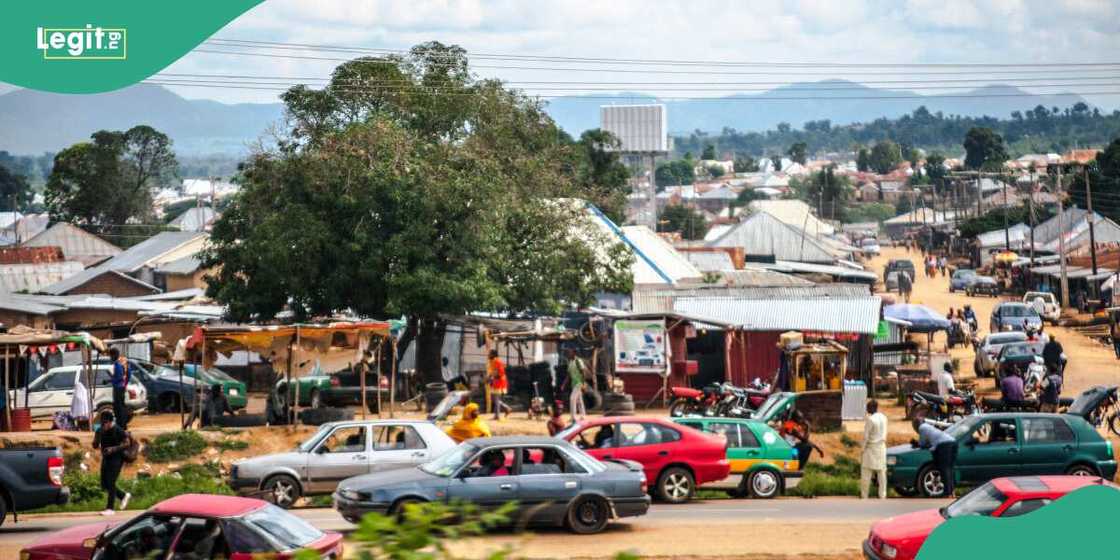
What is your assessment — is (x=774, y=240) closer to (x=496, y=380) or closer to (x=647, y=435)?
(x=496, y=380)

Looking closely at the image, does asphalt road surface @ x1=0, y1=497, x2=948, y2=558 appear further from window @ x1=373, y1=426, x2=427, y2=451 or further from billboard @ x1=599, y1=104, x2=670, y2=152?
billboard @ x1=599, y1=104, x2=670, y2=152

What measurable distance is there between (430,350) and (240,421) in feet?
25.1

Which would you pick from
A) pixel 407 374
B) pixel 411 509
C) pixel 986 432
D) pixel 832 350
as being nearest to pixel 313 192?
pixel 407 374

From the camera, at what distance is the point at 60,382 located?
27891 mm

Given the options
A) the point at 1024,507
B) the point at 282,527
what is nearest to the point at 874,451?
the point at 1024,507

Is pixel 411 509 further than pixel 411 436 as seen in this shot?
No

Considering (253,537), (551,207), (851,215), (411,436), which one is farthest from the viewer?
(851,215)

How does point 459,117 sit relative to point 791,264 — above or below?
above

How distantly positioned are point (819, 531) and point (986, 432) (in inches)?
193

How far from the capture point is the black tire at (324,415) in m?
25.3

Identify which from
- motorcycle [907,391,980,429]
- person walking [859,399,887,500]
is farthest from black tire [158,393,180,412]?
person walking [859,399,887,500]

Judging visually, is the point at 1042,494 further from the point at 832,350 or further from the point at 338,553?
the point at 832,350

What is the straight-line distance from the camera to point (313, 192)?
3153 cm

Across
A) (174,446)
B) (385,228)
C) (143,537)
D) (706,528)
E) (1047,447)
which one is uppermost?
(385,228)
